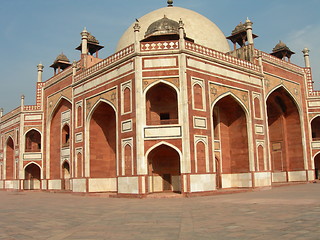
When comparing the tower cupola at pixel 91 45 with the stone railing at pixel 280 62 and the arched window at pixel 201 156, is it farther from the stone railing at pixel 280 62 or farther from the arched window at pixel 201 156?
the arched window at pixel 201 156

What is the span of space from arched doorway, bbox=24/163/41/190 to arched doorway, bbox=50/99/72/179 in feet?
10.3

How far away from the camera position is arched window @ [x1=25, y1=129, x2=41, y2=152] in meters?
28.6

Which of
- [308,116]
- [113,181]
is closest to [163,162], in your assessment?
[113,181]

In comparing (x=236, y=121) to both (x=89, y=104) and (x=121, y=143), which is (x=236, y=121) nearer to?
(x=121, y=143)

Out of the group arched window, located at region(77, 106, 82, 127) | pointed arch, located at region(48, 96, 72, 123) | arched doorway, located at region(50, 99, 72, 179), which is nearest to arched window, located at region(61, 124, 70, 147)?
arched doorway, located at region(50, 99, 72, 179)

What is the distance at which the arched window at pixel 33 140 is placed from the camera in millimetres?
28627

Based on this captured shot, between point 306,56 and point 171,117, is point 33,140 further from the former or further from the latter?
point 306,56

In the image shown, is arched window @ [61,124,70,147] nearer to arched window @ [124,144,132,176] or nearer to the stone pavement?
arched window @ [124,144,132,176]

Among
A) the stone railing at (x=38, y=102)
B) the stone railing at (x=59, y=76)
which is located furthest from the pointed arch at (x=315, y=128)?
the stone railing at (x=38, y=102)

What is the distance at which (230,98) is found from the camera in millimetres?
19250

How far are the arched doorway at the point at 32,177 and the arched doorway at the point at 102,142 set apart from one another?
1052 centimetres

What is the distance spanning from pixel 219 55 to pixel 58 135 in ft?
46.6

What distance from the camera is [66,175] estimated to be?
2462 cm

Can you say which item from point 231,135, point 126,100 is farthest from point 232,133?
point 126,100
